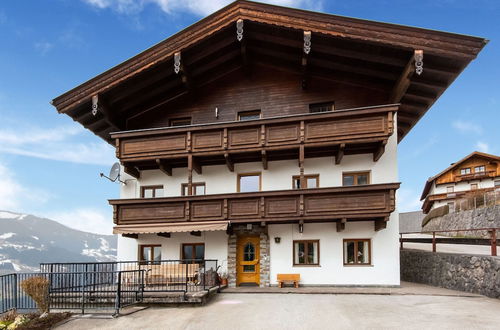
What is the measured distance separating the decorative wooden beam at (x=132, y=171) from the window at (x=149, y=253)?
3.40 meters

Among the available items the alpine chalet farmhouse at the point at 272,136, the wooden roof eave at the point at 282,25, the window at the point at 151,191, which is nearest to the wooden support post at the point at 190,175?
the alpine chalet farmhouse at the point at 272,136

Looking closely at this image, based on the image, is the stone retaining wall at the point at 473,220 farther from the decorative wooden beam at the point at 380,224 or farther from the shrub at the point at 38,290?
the shrub at the point at 38,290

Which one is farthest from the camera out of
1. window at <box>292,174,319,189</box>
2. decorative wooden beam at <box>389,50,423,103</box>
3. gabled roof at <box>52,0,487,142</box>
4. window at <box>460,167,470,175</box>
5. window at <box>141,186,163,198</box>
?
window at <box>460,167,470,175</box>

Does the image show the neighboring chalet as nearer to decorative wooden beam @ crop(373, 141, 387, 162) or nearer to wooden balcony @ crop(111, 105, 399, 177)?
decorative wooden beam @ crop(373, 141, 387, 162)

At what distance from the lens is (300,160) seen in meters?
14.0

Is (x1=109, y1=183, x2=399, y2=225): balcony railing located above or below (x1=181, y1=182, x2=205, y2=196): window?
below

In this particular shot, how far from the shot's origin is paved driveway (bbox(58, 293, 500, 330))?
8.59m

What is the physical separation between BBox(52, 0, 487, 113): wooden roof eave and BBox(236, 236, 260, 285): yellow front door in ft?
28.9

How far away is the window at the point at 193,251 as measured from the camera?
51.3ft

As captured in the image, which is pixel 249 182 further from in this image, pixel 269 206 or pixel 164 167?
pixel 164 167

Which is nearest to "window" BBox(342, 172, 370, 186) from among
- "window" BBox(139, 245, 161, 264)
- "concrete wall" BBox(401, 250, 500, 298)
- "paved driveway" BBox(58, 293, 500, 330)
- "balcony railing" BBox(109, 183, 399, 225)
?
"balcony railing" BBox(109, 183, 399, 225)

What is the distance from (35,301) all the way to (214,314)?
583 centimetres

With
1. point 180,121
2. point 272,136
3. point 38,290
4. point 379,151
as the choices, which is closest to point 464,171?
point 379,151

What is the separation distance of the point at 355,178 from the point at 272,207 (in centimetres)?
392
